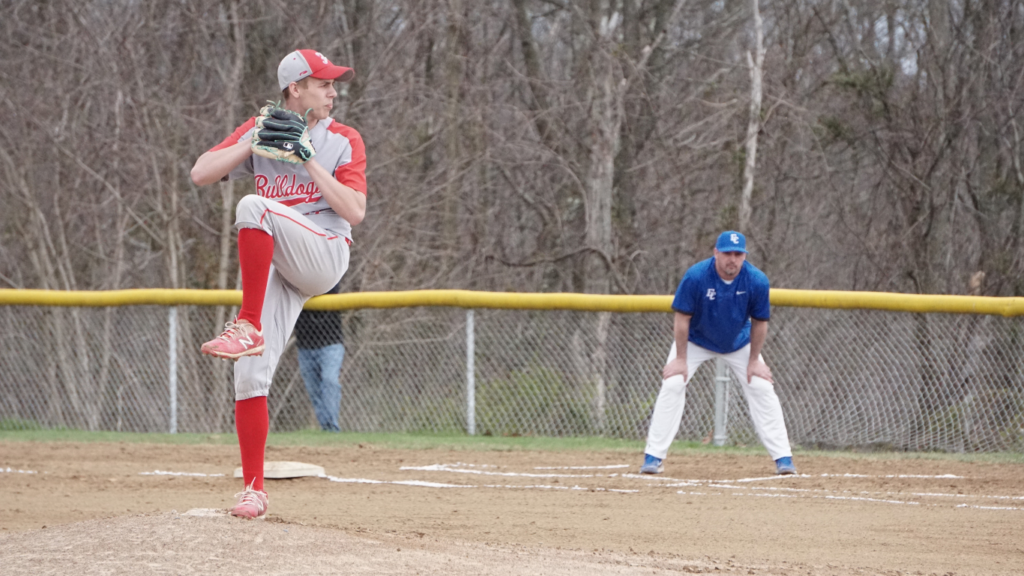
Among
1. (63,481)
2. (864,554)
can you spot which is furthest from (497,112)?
(864,554)

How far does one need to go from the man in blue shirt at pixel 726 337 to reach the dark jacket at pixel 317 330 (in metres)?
4.06

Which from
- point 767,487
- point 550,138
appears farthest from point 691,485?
point 550,138

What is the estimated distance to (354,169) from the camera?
4730 mm

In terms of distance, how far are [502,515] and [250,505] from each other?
2.03 metres

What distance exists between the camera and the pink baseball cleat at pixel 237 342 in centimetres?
434

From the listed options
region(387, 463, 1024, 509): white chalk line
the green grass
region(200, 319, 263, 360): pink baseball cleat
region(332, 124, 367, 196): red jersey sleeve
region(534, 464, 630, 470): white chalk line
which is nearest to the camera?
region(200, 319, 263, 360): pink baseball cleat

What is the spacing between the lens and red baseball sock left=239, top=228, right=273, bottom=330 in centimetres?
448

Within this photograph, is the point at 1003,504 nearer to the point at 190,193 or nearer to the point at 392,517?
the point at 392,517

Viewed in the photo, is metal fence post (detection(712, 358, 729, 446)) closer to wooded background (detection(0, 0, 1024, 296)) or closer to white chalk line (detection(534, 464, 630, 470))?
white chalk line (detection(534, 464, 630, 470))

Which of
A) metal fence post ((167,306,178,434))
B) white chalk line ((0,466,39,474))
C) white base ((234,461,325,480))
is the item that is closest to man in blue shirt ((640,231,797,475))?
white base ((234,461,325,480))

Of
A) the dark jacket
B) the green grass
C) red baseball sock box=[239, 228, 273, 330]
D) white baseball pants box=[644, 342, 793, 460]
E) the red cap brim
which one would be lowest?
the green grass

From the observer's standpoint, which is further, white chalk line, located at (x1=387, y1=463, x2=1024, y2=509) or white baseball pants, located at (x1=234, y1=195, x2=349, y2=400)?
white chalk line, located at (x1=387, y1=463, x2=1024, y2=509)

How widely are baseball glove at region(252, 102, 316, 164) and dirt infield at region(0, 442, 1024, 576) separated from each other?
4.61 feet

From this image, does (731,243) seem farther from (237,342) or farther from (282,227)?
(237,342)
